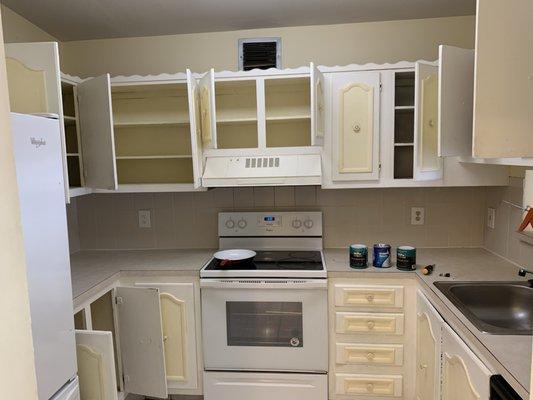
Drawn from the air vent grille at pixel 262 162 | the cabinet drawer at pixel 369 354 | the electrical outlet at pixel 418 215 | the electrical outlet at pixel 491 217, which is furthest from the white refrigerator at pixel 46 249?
the electrical outlet at pixel 491 217

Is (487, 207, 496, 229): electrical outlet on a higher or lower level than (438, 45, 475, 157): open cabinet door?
lower

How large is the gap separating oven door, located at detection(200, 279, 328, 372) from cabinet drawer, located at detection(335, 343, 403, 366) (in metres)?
0.09

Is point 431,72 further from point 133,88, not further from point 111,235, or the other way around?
point 111,235

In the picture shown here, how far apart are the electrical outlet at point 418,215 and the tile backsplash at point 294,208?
2cm

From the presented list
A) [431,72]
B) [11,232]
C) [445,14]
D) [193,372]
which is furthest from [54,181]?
[445,14]

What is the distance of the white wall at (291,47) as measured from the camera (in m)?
2.34

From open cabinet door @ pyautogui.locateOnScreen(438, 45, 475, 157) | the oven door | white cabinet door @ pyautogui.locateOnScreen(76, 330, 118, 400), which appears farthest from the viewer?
the oven door

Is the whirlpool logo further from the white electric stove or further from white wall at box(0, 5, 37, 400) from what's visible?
the white electric stove

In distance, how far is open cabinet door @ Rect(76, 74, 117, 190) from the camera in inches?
77.6

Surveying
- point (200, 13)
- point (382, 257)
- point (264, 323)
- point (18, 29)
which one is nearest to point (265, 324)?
point (264, 323)

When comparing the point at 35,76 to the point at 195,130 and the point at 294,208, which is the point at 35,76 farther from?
the point at 294,208

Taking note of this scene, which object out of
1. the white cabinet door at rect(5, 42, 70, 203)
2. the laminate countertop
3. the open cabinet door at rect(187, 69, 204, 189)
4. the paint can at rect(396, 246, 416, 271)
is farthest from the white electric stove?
the white cabinet door at rect(5, 42, 70, 203)

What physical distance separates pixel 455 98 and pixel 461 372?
46.9 inches

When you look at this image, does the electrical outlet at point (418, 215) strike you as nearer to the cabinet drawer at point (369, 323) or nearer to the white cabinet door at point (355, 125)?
the white cabinet door at point (355, 125)
